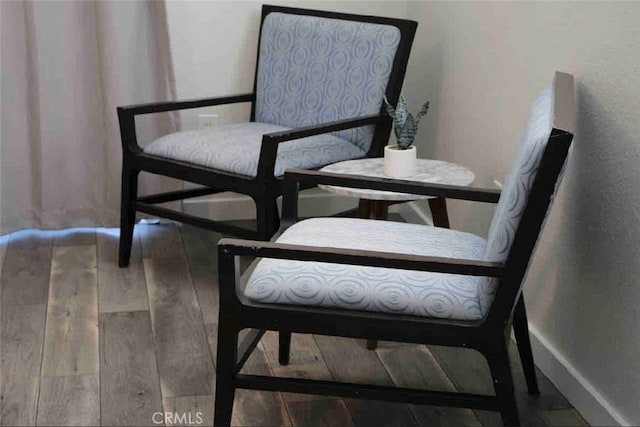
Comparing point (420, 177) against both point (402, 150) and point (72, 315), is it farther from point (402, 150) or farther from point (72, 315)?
point (72, 315)

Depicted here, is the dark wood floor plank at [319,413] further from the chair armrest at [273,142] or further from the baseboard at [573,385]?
the chair armrest at [273,142]

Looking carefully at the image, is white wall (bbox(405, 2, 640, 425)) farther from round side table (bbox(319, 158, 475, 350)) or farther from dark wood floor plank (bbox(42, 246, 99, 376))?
dark wood floor plank (bbox(42, 246, 99, 376))

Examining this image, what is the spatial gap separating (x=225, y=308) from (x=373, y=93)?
1.40m

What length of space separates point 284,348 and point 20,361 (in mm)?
701

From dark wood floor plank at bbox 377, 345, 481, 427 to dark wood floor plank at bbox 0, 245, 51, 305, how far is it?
111 centimetres

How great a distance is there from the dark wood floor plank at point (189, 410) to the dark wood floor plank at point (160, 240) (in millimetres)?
1020

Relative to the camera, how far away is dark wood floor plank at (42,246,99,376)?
2391 mm

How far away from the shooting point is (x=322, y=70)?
123 inches

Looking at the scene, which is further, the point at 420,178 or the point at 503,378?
the point at 420,178

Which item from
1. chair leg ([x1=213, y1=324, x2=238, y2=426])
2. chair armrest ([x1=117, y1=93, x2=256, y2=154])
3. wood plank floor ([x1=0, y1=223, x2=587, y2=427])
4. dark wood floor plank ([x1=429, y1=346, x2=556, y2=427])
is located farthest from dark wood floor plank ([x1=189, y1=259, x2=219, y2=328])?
chair leg ([x1=213, y1=324, x2=238, y2=426])

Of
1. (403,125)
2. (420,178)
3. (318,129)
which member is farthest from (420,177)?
(318,129)

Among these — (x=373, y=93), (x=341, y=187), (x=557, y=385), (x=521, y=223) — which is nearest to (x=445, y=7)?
(x=373, y=93)

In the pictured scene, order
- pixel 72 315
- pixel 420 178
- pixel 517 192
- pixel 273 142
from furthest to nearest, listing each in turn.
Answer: pixel 72 315
pixel 273 142
pixel 420 178
pixel 517 192

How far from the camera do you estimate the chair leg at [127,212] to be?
2963 millimetres
